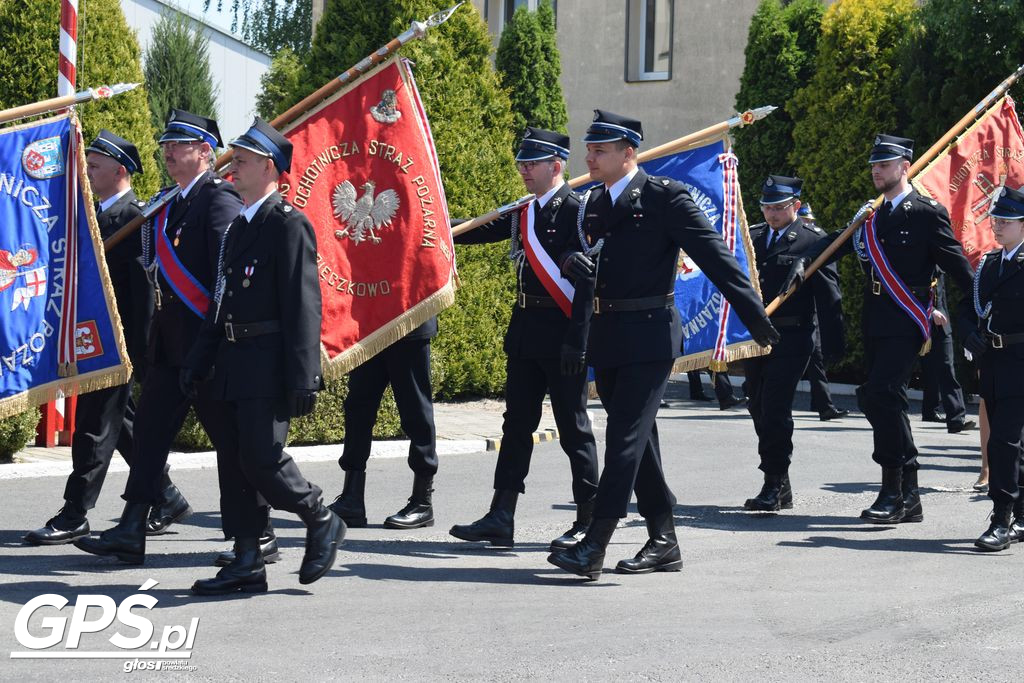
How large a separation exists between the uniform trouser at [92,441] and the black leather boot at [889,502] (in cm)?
414

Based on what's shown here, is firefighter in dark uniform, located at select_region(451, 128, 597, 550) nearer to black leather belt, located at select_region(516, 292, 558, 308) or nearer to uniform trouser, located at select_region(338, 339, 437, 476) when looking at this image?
black leather belt, located at select_region(516, 292, 558, 308)

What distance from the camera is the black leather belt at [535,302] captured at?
7.82 metres

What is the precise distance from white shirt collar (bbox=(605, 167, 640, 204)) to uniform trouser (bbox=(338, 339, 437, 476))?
5.56 ft

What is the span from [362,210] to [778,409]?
286cm

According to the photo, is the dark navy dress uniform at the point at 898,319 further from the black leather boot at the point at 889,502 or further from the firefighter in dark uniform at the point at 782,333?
the firefighter in dark uniform at the point at 782,333

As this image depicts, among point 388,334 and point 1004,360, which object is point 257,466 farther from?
point 1004,360

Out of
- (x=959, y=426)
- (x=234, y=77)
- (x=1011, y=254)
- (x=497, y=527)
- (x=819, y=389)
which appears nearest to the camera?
(x=497, y=527)

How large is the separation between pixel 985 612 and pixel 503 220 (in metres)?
3.37

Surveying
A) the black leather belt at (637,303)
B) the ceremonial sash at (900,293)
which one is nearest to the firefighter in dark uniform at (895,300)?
the ceremonial sash at (900,293)

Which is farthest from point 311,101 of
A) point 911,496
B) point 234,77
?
point 234,77

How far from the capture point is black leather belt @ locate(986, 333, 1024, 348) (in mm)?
8109

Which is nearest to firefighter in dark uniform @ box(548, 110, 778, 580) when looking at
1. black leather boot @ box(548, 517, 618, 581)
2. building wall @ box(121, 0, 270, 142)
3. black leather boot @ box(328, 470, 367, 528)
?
black leather boot @ box(548, 517, 618, 581)

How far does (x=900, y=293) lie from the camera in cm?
869

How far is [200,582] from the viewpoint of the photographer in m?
6.52
